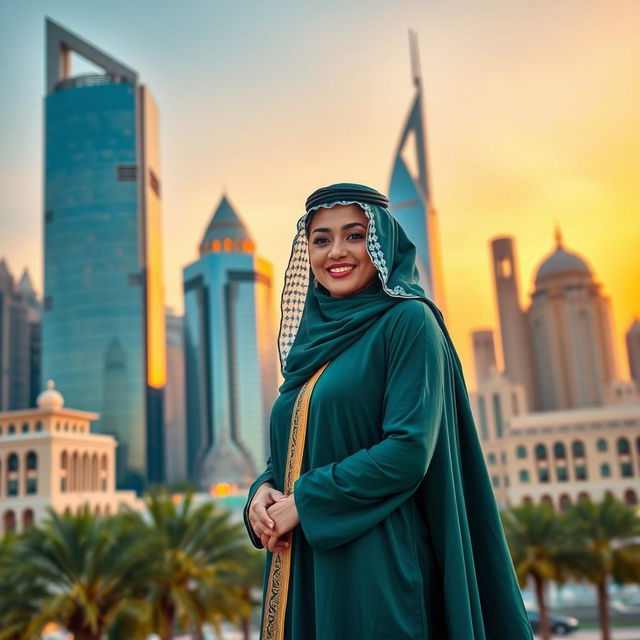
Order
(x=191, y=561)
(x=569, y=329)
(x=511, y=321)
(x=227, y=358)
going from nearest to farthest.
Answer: (x=191, y=561)
(x=227, y=358)
(x=569, y=329)
(x=511, y=321)

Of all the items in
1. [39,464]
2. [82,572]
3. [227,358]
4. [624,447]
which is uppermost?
[227,358]

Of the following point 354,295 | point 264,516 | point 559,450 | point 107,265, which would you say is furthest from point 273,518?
point 107,265

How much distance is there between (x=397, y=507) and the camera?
2.65 metres

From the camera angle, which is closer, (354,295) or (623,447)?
(354,295)

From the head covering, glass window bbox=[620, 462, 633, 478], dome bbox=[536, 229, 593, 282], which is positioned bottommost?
glass window bbox=[620, 462, 633, 478]

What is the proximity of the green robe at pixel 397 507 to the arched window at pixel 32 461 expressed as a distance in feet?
152

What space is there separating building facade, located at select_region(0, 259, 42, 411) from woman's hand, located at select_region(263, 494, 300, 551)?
320 feet

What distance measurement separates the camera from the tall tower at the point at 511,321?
419 feet

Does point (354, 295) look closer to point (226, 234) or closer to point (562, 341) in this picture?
point (226, 234)

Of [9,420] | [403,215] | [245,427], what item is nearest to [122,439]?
[245,427]

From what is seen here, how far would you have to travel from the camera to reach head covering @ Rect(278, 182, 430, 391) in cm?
291

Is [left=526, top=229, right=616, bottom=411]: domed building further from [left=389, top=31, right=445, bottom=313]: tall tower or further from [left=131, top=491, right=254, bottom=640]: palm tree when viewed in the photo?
[left=131, top=491, right=254, bottom=640]: palm tree

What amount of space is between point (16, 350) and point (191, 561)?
88859 millimetres

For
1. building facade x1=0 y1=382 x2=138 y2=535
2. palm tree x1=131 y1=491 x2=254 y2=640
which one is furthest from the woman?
building facade x1=0 y1=382 x2=138 y2=535
